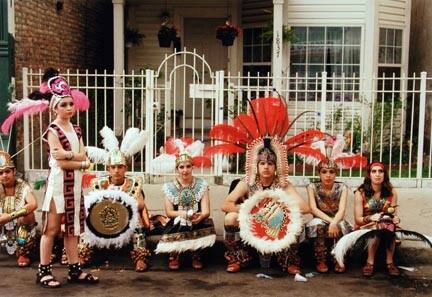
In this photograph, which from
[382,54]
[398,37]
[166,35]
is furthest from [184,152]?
[398,37]

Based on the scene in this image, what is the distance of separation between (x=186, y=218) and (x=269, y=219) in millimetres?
788

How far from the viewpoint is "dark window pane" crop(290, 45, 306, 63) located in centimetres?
1307

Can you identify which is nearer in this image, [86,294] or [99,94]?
[86,294]

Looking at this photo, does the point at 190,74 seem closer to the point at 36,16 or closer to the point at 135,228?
the point at 36,16

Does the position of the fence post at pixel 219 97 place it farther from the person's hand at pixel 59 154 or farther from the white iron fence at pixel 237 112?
the person's hand at pixel 59 154

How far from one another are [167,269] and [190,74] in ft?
28.8

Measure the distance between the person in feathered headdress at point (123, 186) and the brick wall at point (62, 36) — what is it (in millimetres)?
3979

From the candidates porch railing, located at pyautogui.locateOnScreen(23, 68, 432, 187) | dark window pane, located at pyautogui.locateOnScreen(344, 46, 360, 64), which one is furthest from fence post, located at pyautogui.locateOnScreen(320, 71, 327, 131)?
dark window pane, located at pyautogui.locateOnScreen(344, 46, 360, 64)

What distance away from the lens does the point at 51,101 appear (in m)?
5.75

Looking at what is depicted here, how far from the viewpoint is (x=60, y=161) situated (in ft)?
18.3

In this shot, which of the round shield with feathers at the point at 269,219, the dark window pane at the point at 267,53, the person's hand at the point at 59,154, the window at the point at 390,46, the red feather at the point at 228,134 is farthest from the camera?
the dark window pane at the point at 267,53

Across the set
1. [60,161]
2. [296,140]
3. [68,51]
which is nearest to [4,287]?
[60,161]

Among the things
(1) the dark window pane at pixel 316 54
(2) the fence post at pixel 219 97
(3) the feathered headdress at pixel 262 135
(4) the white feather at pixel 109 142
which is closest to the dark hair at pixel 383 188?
(3) the feathered headdress at pixel 262 135

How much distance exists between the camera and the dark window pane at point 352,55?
13.0 metres
